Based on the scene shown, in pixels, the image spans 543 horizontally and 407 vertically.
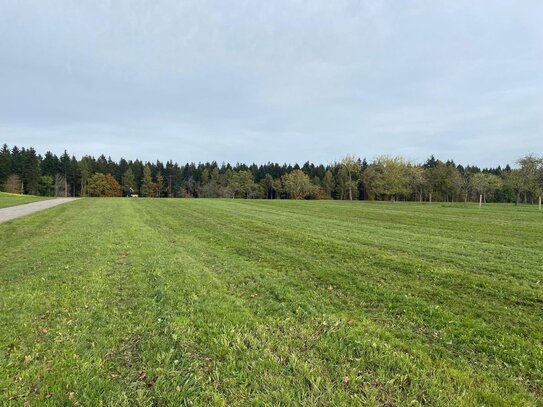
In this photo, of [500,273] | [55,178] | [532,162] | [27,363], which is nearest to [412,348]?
[27,363]

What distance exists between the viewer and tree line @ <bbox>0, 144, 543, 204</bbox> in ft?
263

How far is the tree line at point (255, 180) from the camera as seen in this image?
80119 millimetres

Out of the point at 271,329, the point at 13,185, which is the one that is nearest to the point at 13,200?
the point at 271,329

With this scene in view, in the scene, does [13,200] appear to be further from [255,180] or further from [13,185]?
[255,180]

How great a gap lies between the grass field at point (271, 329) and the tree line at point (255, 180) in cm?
6636

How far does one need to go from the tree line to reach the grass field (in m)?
66.4

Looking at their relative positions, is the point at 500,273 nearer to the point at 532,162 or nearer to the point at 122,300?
the point at 122,300

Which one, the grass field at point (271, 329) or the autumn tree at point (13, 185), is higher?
the autumn tree at point (13, 185)

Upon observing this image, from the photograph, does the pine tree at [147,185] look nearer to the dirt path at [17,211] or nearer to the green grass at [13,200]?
the green grass at [13,200]

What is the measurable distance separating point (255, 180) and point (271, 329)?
11178 cm

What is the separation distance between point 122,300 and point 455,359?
543 cm

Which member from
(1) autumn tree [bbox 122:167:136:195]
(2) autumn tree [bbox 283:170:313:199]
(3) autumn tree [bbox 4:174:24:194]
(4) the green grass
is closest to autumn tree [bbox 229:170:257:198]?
(2) autumn tree [bbox 283:170:313:199]

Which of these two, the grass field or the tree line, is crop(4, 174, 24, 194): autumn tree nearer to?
the tree line

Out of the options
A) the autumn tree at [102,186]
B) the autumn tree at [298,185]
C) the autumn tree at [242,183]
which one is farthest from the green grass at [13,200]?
the autumn tree at [298,185]
